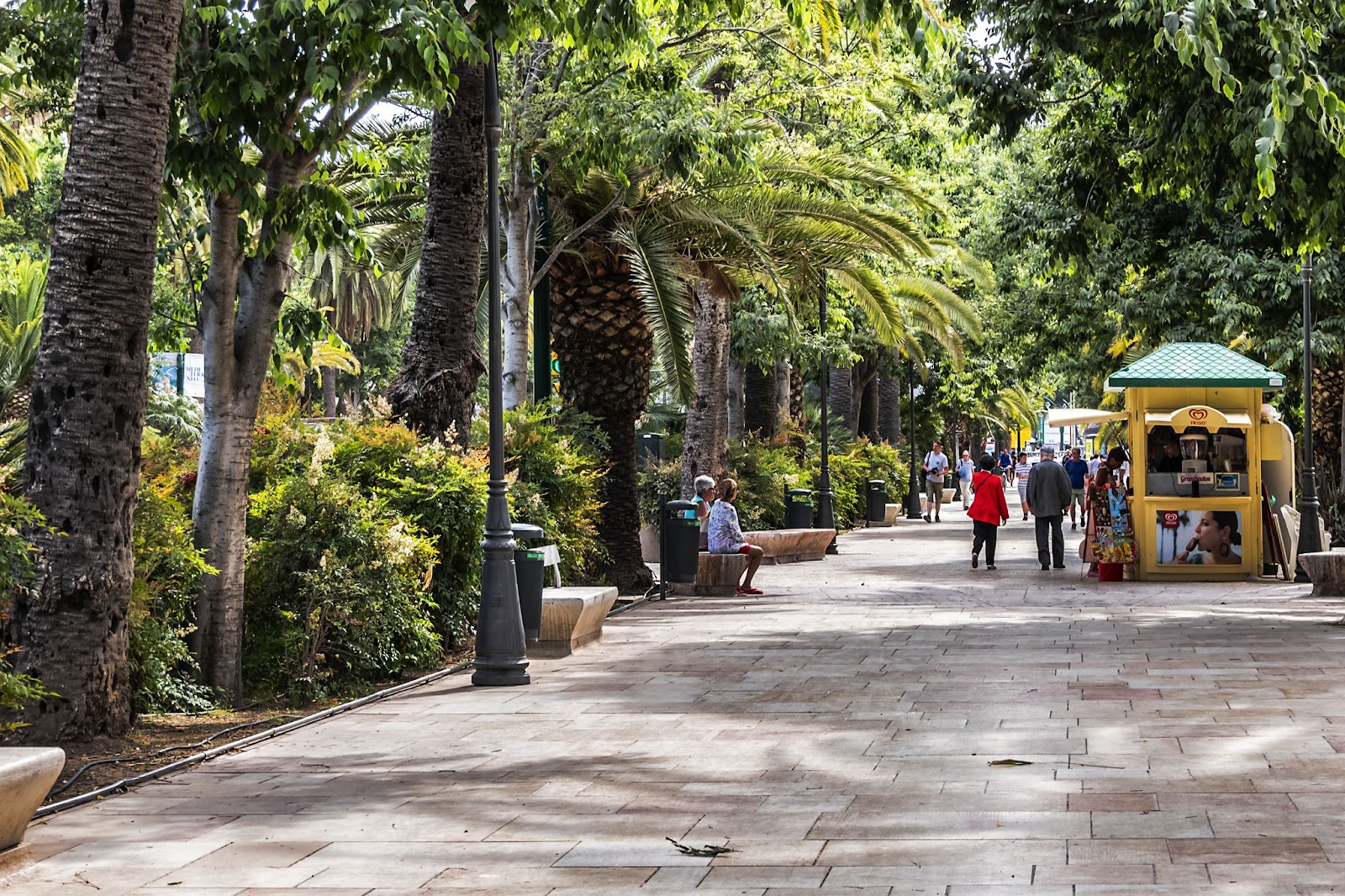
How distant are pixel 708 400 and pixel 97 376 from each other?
17.4 meters

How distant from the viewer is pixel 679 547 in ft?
64.5

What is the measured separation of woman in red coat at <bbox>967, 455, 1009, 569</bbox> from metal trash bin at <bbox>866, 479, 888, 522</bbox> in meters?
15.8

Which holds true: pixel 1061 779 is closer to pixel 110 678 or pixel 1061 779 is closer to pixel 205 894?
pixel 205 894

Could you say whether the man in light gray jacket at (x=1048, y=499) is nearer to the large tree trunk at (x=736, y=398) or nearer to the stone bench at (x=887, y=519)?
the large tree trunk at (x=736, y=398)

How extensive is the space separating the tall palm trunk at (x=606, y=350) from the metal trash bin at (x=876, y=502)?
68.8ft

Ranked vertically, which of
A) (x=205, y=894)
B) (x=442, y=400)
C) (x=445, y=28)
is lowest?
(x=205, y=894)

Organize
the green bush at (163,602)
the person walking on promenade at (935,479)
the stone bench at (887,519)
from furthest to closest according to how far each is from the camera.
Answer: the person walking on promenade at (935,479) → the stone bench at (887,519) → the green bush at (163,602)

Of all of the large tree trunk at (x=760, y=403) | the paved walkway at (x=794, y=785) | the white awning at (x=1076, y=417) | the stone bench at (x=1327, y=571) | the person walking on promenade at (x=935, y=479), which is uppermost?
the large tree trunk at (x=760, y=403)

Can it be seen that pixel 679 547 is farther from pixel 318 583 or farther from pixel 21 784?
pixel 21 784

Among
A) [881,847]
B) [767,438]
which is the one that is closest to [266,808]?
[881,847]

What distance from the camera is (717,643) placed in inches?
568

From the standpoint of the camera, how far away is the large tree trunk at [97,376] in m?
8.63

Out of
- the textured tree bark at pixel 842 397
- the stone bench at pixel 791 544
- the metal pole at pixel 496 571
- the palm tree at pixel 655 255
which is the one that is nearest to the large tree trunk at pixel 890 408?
the textured tree bark at pixel 842 397

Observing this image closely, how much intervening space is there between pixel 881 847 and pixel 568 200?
13.9m
